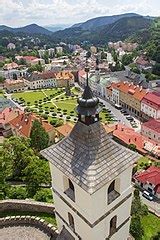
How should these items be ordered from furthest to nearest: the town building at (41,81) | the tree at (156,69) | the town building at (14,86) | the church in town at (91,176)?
the tree at (156,69) → the town building at (41,81) → the town building at (14,86) → the church in town at (91,176)

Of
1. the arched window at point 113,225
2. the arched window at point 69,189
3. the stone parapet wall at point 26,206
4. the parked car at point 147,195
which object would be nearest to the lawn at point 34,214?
the stone parapet wall at point 26,206

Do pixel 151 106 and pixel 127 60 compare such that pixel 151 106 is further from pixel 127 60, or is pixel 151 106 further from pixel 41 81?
pixel 127 60

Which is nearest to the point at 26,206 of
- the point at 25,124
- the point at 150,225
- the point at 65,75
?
the point at 150,225

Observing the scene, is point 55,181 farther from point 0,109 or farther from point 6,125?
point 0,109

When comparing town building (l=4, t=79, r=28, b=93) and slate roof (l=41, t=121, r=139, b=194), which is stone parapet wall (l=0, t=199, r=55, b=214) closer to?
slate roof (l=41, t=121, r=139, b=194)

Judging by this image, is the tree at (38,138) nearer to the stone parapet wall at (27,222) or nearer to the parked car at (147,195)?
the parked car at (147,195)

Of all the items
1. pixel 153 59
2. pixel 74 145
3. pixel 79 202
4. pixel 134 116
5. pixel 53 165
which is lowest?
pixel 134 116

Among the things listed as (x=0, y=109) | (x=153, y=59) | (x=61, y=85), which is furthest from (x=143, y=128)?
(x=153, y=59)
